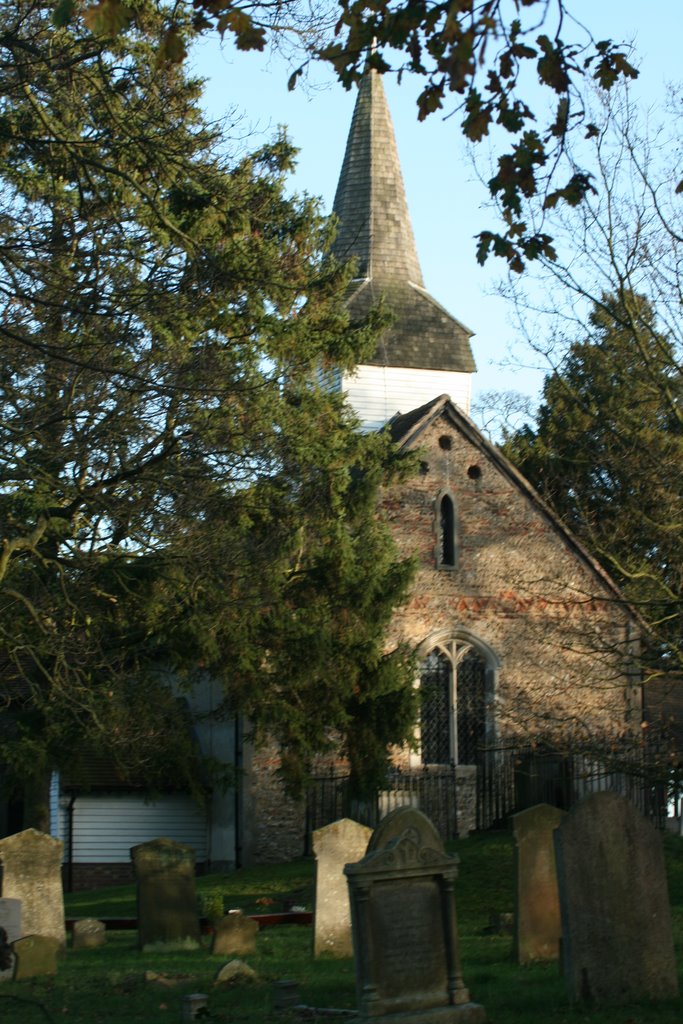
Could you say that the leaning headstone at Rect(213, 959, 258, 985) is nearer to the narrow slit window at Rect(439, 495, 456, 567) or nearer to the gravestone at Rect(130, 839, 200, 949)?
the gravestone at Rect(130, 839, 200, 949)

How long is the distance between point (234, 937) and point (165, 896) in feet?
4.28

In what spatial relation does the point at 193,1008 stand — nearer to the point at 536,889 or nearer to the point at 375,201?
the point at 536,889

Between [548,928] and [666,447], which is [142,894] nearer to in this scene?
[548,928]

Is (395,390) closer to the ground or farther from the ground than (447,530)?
farther from the ground

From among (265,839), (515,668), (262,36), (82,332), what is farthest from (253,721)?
(262,36)

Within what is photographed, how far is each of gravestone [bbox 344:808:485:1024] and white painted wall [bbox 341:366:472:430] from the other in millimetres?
23024

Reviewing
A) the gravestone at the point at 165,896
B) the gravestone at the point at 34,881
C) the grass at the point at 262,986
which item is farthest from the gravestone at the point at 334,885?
the gravestone at the point at 34,881

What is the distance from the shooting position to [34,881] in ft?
50.2

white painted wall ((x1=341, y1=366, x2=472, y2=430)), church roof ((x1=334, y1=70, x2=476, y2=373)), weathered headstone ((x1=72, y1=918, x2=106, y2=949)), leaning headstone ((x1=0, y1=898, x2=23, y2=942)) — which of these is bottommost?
weathered headstone ((x1=72, y1=918, x2=106, y2=949))

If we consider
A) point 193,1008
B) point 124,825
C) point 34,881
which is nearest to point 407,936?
point 193,1008

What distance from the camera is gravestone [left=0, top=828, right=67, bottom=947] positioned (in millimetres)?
15156

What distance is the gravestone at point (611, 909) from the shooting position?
414 inches

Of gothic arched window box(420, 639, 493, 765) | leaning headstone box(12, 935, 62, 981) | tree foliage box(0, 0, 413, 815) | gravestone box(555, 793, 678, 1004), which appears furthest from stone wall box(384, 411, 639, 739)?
gravestone box(555, 793, 678, 1004)

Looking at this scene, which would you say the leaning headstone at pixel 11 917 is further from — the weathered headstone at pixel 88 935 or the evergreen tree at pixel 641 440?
the evergreen tree at pixel 641 440
